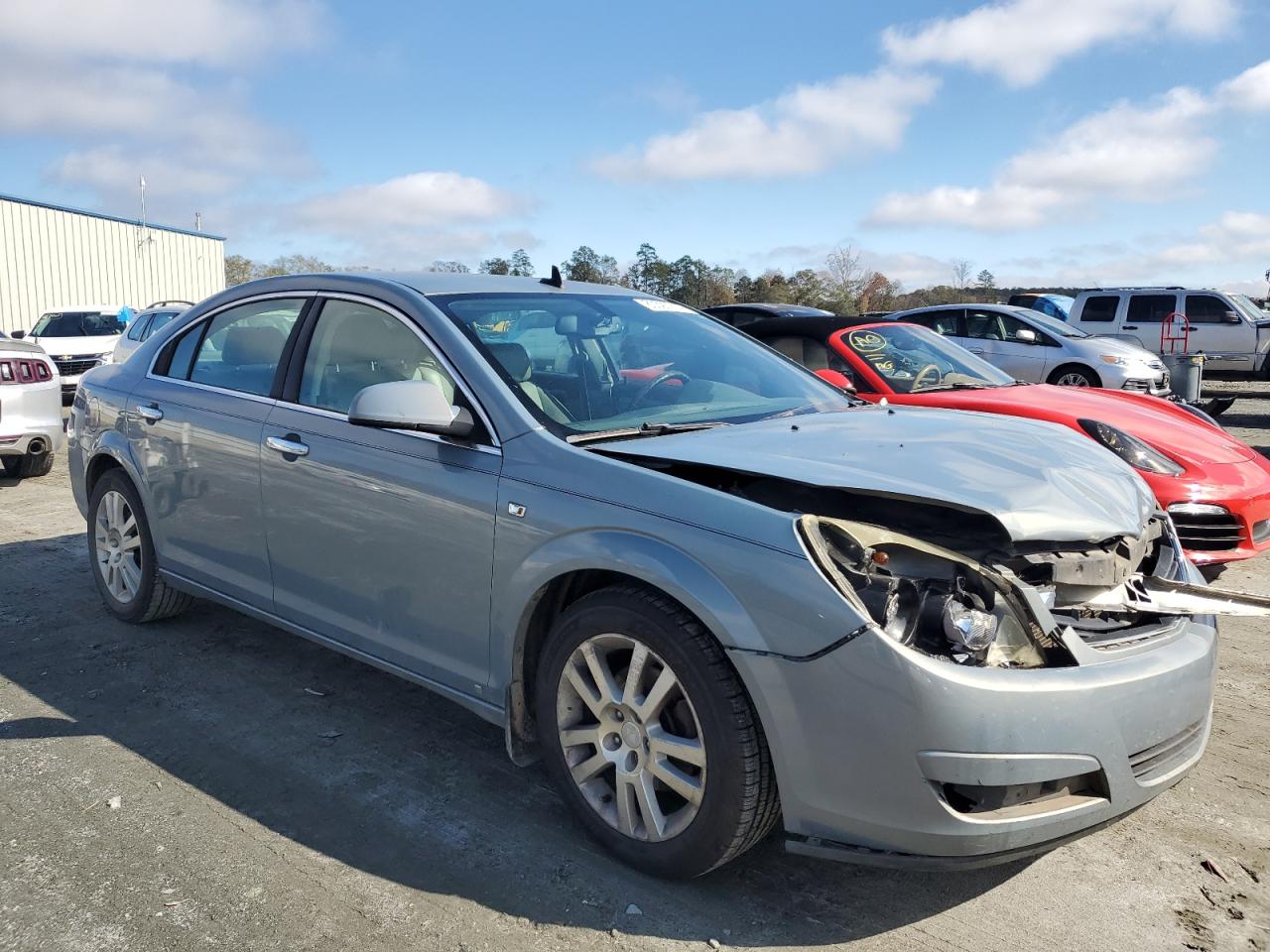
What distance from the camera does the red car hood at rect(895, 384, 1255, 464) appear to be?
5.67 m

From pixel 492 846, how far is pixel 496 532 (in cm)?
93

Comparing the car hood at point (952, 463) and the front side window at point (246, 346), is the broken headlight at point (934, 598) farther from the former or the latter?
the front side window at point (246, 346)

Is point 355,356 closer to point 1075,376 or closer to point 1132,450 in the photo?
point 1132,450

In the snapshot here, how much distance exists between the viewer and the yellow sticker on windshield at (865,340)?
6.87m

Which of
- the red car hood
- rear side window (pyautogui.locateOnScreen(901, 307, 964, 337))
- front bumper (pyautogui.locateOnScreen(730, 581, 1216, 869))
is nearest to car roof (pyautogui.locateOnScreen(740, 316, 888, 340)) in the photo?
the red car hood

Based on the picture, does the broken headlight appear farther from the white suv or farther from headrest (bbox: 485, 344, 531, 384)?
the white suv

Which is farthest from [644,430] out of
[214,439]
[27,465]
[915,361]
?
[27,465]

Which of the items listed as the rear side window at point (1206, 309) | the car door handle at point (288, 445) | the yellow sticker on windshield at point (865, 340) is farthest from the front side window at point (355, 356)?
the rear side window at point (1206, 309)

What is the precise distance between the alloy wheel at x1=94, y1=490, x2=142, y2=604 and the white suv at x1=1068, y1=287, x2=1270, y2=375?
1775cm

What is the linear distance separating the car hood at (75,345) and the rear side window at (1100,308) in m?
17.9

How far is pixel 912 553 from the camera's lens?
106 inches

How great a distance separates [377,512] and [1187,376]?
518 inches

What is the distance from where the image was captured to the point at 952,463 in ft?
9.97

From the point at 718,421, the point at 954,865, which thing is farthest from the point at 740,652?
the point at 718,421
